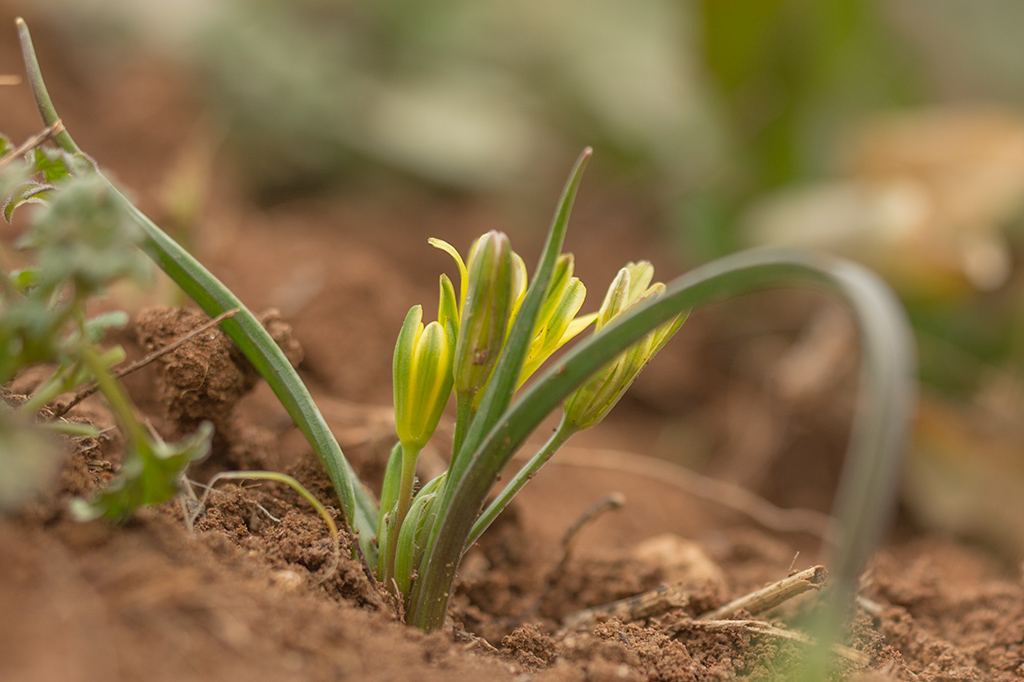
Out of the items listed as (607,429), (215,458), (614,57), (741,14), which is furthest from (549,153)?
(215,458)

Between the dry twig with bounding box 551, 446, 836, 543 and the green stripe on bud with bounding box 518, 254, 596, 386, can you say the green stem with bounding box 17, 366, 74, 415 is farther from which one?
the dry twig with bounding box 551, 446, 836, 543

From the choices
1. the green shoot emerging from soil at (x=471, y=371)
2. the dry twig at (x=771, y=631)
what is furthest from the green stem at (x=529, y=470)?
the dry twig at (x=771, y=631)

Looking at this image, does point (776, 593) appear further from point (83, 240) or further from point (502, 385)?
point (83, 240)

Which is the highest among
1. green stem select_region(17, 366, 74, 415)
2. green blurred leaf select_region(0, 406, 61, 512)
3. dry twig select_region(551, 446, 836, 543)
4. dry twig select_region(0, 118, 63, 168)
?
dry twig select_region(551, 446, 836, 543)

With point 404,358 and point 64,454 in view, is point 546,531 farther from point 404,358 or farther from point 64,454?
point 64,454

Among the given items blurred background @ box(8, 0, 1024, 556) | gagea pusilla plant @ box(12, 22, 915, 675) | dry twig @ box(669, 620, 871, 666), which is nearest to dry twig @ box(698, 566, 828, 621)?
dry twig @ box(669, 620, 871, 666)

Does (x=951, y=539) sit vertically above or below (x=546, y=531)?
above
